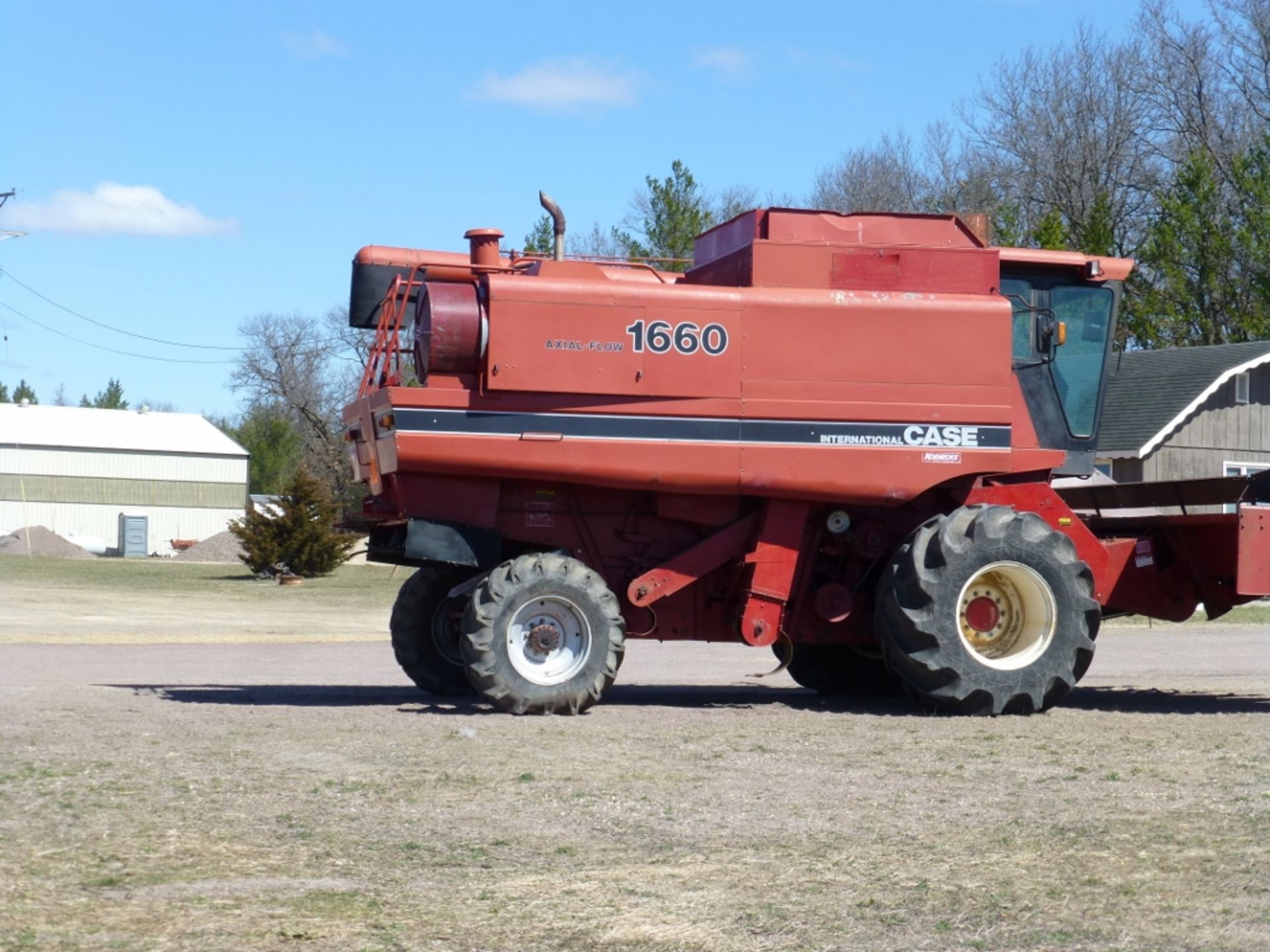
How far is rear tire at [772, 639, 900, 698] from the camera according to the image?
14.5 m

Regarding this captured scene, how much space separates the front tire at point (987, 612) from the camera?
12086 millimetres

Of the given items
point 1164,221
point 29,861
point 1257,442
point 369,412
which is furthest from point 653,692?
point 1164,221

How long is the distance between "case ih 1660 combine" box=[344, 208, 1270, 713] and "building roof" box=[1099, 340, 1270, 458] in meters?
22.4

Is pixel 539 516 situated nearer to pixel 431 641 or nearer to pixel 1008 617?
pixel 431 641

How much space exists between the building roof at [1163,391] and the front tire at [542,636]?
24424 mm

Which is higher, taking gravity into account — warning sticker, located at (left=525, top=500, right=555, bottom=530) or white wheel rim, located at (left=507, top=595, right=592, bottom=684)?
warning sticker, located at (left=525, top=500, right=555, bottom=530)

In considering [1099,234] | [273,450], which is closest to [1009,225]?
[1099,234]

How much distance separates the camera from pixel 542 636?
38.8 feet

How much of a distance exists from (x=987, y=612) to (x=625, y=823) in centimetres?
553

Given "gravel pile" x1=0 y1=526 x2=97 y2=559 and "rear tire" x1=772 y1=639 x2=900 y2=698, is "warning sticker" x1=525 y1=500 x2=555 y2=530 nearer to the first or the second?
"rear tire" x1=772 y1=639 x2=900 y2=698

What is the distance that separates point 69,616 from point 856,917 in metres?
24.1

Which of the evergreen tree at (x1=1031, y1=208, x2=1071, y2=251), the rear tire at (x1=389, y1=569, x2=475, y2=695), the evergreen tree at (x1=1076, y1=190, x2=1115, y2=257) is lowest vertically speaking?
the rear tire at (x1=389, y1=569, x2=475, y2=695)

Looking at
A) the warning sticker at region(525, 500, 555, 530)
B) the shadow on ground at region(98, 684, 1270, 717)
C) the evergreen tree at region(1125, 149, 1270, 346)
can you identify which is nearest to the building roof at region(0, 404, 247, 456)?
the evergreen tree at region(1125, 149, 1270, 346)

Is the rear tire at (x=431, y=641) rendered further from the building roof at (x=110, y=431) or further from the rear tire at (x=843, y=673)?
the building roof at (x=110, y=431)
